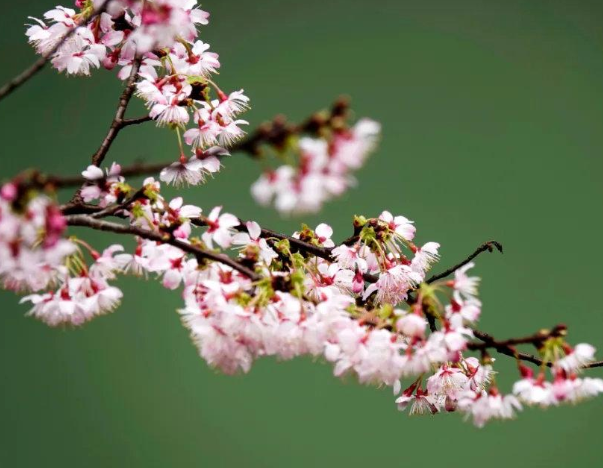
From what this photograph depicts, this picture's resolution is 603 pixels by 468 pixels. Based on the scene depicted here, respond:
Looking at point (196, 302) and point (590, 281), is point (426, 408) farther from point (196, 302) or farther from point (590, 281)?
point (590, 281)

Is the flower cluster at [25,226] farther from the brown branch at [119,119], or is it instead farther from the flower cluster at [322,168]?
the brown branch at [119,119]

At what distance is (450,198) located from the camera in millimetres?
2547

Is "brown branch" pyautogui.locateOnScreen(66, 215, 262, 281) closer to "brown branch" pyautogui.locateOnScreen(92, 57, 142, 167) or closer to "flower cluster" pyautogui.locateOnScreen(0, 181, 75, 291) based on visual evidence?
"flower cluster" pyautogui.locateOnScreen(0, 181, 75, 291)

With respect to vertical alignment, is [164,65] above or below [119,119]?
above

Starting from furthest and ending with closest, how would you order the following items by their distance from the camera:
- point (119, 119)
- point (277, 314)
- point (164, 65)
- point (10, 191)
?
point (164, 65)
point (119, 119)
point (277, 314)
point (10, 191)

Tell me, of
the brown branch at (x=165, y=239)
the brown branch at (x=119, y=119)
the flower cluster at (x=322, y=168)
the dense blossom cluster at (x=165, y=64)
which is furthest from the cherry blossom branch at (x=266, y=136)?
the brown branch at (x=119, y=119)

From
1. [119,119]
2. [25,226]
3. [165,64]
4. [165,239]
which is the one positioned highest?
[165,64]

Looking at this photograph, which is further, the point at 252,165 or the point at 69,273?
the point at 252,165

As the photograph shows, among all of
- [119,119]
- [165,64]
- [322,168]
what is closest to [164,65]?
[165,64]

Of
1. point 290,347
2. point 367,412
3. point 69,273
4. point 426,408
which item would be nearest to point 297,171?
point 290,347

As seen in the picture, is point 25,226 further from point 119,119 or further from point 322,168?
point 119,119

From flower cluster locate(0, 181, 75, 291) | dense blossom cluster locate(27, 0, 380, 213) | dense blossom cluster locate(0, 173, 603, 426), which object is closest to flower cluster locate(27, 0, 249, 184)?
dense blossom cluster locate(27, 0, 380, 213)

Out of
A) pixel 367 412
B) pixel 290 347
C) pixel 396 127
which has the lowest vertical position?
pixel 290 347

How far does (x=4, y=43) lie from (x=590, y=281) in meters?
2.09
